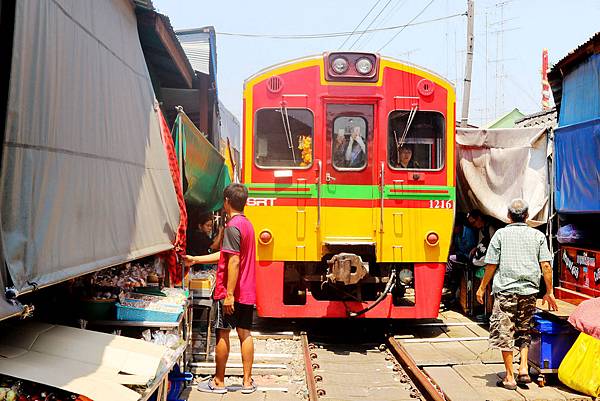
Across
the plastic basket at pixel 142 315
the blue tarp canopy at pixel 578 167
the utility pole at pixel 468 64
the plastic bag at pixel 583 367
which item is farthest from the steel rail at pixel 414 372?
the utility pole at pixel 468 64

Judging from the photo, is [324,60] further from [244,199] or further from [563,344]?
[563,344]

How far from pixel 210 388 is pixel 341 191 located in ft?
9.88

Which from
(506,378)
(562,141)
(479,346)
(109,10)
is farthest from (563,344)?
(109,10)

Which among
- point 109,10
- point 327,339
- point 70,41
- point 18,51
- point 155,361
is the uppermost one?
point 109,10

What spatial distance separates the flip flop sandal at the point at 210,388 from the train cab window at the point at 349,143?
3.19m

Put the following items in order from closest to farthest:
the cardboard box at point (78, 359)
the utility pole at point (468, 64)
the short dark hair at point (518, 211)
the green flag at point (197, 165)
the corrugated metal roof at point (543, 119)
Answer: the cardboard box at point (78, 359)
the short dark hair at point (518, 211)
the green flag at point (197, 165)
the corrugated metal roof at point (543, 119)
the utility pole at point (468, 64)

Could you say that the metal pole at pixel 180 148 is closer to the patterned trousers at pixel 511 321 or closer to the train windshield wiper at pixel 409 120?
the train windshield wiper at pixel 409 120

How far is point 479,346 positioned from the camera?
24.5 ft

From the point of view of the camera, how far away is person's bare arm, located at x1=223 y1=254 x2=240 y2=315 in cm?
530

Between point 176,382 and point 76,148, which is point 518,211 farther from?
point 76,148

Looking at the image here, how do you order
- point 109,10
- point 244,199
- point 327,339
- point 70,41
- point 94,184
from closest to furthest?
point 70,41, point 94,184, point 109,10, point 244,199, point 327,339

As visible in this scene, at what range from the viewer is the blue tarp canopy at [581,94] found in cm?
786

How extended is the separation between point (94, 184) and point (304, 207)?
4045 mm

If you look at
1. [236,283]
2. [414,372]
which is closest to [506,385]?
[414,372]
